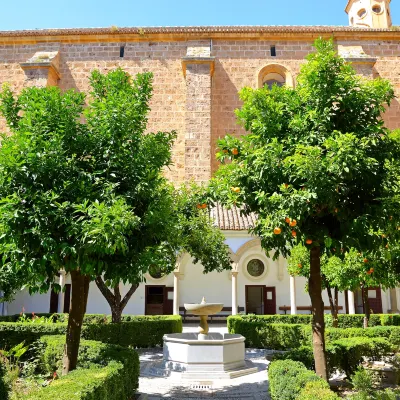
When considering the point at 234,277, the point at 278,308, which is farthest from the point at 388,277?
the point at 278,308

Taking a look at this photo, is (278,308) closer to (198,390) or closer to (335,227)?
(198,390)

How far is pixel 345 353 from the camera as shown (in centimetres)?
706

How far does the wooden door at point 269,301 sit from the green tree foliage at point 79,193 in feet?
45.4

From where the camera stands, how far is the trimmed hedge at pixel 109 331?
28.9 ft

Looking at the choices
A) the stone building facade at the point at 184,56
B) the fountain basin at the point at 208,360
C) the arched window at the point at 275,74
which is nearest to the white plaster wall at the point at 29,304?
the stone building facade at the point at 184,56

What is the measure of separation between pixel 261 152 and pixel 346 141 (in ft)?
3.29

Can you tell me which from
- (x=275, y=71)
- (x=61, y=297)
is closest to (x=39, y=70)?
(x=61, y=297)

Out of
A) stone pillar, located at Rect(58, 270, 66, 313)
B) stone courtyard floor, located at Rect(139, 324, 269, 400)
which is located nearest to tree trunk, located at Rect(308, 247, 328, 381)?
stone courtyard floor, located at Rect(139, 324, 269, 400)

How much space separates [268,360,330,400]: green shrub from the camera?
4.56 m

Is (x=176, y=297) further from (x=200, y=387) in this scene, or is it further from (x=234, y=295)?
(x=200, y=387)

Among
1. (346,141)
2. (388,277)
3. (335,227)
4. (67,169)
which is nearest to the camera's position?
(346,141)

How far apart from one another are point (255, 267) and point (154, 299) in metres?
4.92

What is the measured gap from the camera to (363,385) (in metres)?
5.11

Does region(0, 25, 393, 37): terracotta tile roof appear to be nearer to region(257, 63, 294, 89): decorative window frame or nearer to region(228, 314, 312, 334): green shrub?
region(257, 63, 294, 89): decorative window frame
